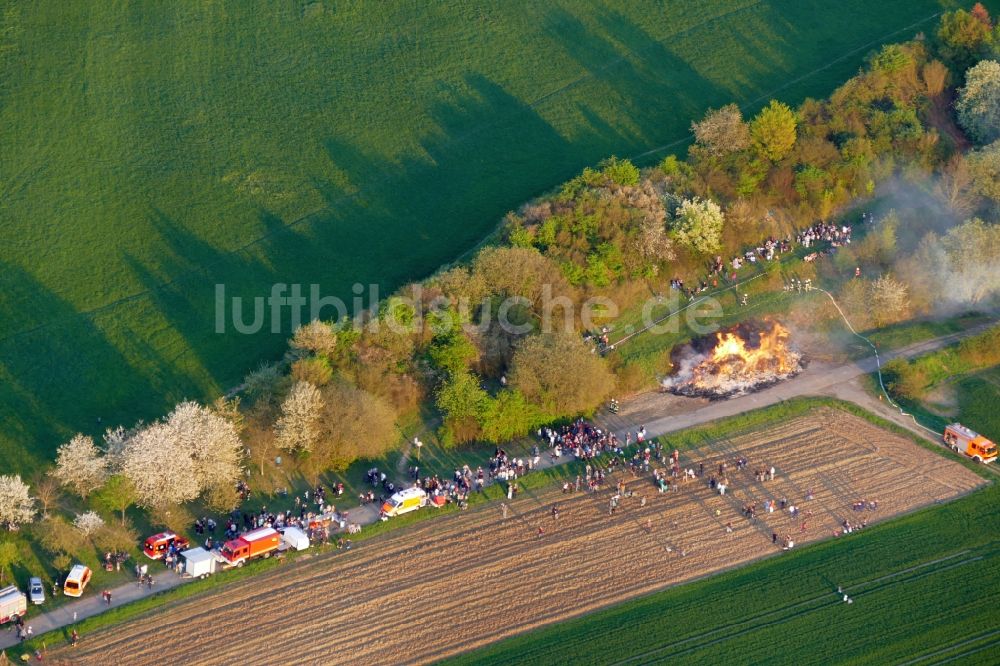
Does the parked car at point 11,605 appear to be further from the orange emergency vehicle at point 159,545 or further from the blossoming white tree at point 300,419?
the blossoming white tree at point 300,419

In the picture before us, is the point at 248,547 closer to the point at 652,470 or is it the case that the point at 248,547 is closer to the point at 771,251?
the point at 652,470

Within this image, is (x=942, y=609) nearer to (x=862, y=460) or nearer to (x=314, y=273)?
(x=862, y=460)

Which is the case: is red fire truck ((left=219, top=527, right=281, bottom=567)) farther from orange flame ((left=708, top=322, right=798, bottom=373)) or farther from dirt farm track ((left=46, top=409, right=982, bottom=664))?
orange flame ((left=708, top=322, right=798, bottom=373))

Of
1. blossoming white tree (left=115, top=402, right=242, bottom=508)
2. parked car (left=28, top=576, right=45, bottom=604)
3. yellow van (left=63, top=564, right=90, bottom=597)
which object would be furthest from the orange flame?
parked car (left=28, top=576, right=45, bottom=604)

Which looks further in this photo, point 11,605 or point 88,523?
point 88,523

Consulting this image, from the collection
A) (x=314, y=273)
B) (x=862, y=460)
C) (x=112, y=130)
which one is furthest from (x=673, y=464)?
(x=112, y=130)

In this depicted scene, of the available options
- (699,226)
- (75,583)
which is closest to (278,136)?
(699,226)

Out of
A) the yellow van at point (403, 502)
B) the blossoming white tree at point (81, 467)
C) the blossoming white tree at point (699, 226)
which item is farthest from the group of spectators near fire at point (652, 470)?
the blossoming white tree at point (81, 467)
